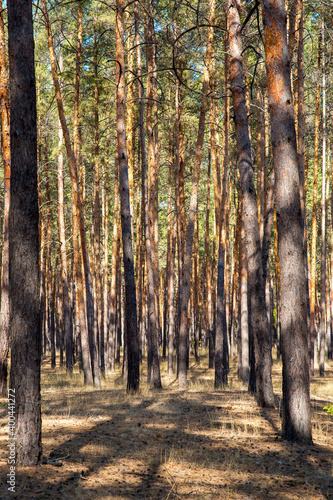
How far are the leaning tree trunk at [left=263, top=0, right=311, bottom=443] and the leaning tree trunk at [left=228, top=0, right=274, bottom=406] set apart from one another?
83.7 inches

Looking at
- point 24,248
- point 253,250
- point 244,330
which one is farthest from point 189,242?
point 24,248

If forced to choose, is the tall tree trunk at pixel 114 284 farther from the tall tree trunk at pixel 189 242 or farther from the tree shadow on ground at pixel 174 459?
the tree shadow on ground at pixel 174 459

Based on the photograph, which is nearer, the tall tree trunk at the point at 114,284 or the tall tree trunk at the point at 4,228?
the tall tree trunk at the point at 4,228

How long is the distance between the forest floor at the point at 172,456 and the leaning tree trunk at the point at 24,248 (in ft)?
1.58

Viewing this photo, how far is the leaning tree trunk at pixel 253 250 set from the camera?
7.73 metres

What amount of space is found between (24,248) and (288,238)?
129 inches

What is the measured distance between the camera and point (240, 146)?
8156mm

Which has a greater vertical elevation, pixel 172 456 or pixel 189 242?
pixel 189 242

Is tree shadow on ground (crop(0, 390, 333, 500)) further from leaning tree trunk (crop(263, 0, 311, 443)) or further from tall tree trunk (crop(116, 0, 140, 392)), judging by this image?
tall tree trunk (crop(116, 0, 140, 392))

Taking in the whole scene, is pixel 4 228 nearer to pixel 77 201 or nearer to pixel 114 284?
pixel 77 201

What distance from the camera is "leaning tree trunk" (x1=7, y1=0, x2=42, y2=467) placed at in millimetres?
4402

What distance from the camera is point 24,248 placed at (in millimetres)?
4527

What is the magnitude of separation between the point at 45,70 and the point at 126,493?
656 inches

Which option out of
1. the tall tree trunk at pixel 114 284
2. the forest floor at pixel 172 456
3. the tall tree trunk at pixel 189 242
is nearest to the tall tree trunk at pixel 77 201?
the tall tree trunk at pixel 189 242
